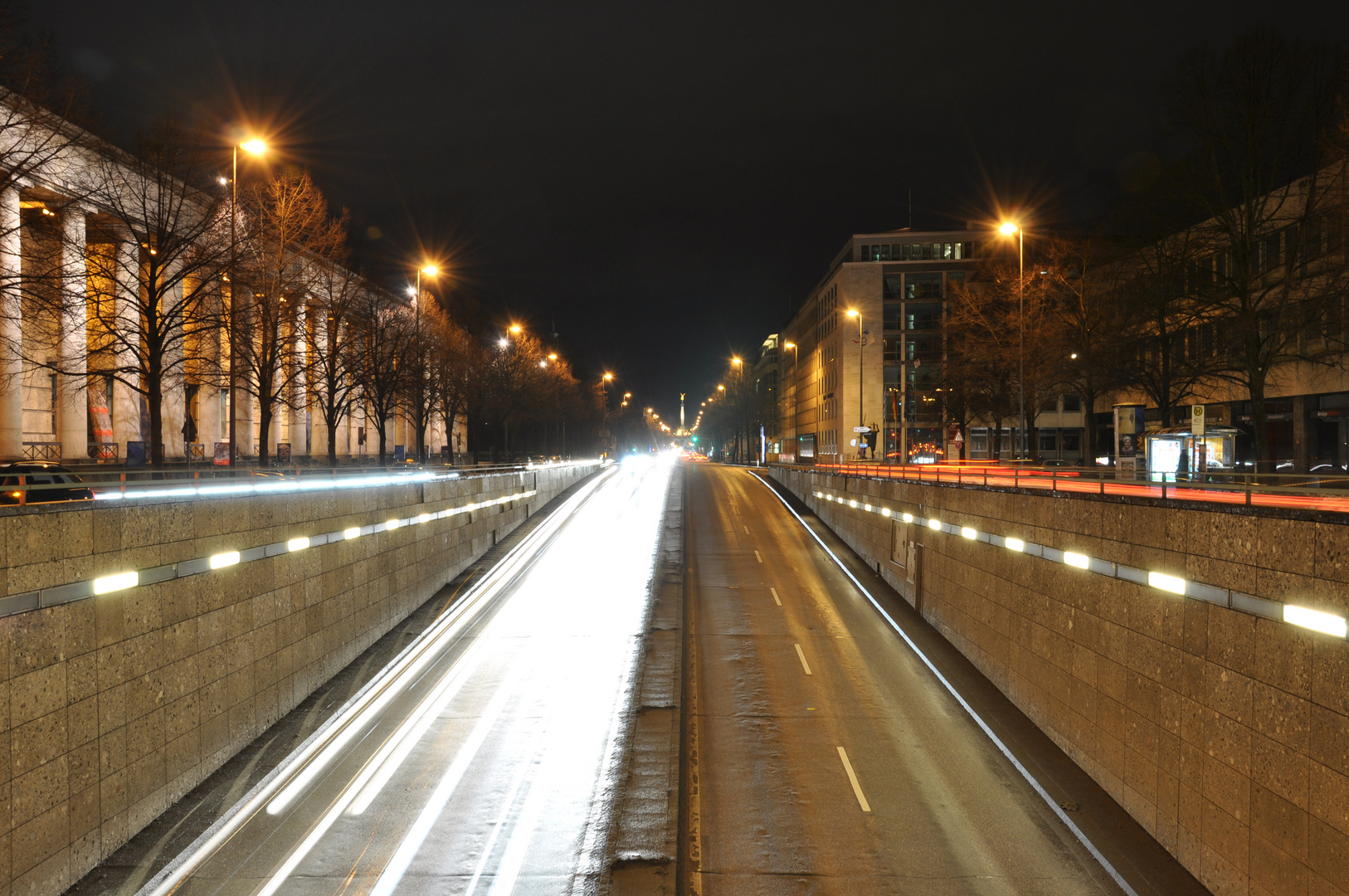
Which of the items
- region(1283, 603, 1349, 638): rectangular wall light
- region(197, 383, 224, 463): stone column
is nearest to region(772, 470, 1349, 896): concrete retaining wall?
region(1283, 603, 1349, 638): rectangular wall light

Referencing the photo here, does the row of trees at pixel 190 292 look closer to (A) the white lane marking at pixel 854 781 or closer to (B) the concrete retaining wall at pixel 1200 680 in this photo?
(A) the white lane marking at pixel 854 781

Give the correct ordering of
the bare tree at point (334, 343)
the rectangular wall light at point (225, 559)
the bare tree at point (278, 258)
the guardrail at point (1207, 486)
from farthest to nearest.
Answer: the bare tree at point (334, 343)
the bare tree at point (278, 258)
the rectangular wall light at point (225, 559)
the guardrail at point (1207, 486)

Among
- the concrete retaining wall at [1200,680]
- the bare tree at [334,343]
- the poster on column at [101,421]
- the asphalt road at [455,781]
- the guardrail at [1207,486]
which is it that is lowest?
the asphalt road at [455,781]

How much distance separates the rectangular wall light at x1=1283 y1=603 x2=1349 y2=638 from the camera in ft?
25.5

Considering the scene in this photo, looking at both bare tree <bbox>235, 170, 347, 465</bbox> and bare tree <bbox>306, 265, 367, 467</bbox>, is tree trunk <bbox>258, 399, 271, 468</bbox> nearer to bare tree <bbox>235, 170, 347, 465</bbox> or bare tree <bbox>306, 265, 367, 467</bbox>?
bare tree <bbox>235, 170, 347, 465</bbox>

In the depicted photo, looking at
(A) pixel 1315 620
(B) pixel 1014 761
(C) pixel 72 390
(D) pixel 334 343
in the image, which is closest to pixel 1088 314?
(B) pixel 1014 761

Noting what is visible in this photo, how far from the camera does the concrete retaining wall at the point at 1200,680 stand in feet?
26.3

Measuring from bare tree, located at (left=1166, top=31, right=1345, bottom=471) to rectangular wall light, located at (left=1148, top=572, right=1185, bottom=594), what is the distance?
835 inches

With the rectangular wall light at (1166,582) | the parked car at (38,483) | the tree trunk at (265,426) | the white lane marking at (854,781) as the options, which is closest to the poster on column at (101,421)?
the tree trunk at (265,426)

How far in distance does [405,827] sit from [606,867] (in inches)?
112

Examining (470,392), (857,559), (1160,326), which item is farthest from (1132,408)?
(470,392)

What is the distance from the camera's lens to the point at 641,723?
1587 cm

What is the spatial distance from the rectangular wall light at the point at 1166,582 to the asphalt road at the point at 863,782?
10.6 ft

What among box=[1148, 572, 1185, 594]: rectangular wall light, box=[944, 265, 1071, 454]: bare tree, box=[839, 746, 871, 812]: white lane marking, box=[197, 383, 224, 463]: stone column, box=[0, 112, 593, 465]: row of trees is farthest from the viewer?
box=[197, 383, 224, 463]: stone column
